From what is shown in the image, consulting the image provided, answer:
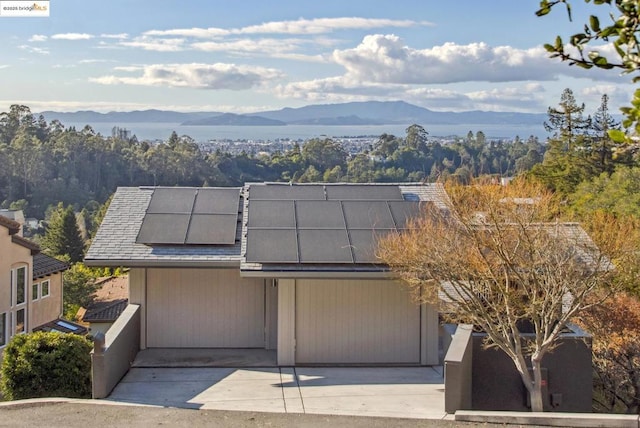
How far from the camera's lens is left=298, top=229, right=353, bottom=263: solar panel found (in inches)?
448

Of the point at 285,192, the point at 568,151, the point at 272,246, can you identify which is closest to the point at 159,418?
the point at 272,246

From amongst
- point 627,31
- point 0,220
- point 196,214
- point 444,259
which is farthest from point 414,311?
point 0,220

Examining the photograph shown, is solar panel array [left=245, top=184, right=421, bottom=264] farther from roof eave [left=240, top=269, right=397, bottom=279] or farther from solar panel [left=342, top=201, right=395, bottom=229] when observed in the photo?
roof eave [left=240, top=269, right=397, bottom=279]

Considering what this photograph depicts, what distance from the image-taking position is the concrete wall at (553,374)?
10445 millimetres

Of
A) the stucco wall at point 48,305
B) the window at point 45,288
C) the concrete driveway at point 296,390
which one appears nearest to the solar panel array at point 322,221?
the concrete driveway at point 296,390

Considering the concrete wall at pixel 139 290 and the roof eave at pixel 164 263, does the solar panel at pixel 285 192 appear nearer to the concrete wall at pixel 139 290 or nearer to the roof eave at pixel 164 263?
the roof eave at pixel 164 263

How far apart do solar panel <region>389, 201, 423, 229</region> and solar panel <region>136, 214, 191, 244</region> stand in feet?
12.0

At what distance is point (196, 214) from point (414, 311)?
429 centimetres

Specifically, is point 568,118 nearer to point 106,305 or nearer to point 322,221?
point 106,305

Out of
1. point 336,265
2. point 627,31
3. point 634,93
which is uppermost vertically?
point 627,31

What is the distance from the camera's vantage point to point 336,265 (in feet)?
37.3

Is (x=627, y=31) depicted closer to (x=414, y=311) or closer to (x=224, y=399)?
(x=224, y=399)

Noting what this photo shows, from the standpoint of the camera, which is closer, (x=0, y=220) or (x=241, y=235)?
(x=241, y=235)

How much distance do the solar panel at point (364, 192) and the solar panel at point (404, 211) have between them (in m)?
0.33
